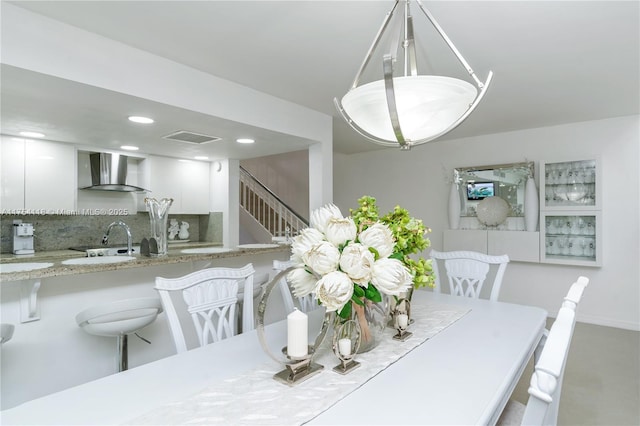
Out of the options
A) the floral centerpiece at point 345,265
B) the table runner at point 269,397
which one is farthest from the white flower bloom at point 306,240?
the table runner at point 269,397

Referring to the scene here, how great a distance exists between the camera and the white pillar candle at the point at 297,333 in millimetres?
1041

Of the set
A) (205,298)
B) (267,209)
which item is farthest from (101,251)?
(267,209)

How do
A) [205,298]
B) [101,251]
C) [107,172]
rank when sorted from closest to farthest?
[205,298] < [101,251] < [107,172]

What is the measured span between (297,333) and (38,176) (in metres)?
3.98

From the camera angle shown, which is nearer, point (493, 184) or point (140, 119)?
point (140, 119)

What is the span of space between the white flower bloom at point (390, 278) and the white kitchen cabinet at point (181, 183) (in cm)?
428

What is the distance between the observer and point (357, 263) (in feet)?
3.44

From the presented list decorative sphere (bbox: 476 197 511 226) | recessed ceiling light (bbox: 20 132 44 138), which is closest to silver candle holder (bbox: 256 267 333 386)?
recessed ceiling light (bbox: 20 132 44 138)

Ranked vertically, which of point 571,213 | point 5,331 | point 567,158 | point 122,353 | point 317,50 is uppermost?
point 317,50

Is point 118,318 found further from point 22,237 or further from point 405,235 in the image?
point 22,237

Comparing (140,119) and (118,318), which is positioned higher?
(140,119)

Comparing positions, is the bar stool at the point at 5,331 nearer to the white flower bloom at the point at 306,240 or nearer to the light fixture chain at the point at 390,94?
the white flower bloom at the point at 306,240

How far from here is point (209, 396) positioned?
966 millimetres

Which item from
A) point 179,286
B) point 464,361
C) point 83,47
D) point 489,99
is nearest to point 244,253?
point 179,286
